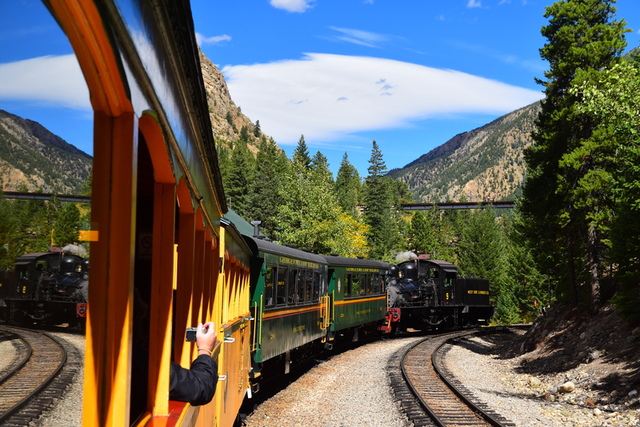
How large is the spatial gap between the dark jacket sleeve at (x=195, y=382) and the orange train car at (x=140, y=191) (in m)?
Result: 0.10

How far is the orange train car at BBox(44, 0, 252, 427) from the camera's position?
5.56 feet

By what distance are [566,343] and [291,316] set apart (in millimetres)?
10336

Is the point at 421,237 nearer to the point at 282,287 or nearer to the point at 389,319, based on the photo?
the point at 389,319

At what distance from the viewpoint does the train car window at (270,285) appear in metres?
11.5

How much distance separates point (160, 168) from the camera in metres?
2.63

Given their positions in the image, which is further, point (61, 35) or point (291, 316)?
point (291, 316)

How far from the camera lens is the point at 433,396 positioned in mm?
13961

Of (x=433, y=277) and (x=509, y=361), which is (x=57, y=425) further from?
(x=433, y=277)

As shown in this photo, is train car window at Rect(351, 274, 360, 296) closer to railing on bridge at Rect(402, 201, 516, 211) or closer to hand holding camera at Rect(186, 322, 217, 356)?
hand holding camera at Rect(186, 322, 217, 356)

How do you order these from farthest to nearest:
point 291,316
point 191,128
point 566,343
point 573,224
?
point 573,224 < point 566,343 < point 291,316 < point 191,128

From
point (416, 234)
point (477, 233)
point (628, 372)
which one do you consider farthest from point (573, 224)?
point (416, 234)

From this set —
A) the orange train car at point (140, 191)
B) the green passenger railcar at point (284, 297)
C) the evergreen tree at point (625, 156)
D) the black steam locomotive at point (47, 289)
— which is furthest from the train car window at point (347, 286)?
the black steam locomotive at point (47, 289)

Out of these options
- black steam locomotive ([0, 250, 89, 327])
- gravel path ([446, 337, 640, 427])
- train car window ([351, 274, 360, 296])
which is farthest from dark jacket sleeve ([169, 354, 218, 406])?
train car window ([351, 274, 360, 296])

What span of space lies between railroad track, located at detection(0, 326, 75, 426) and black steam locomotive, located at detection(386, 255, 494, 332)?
25.7 m
